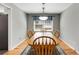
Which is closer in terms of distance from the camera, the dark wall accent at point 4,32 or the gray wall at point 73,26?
the gray wall at point 73,26

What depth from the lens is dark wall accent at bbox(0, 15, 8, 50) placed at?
16.8ft

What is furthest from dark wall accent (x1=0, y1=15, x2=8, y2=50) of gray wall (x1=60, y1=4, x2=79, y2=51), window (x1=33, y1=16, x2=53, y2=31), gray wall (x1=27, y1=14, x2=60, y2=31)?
gray wall (x1=27, y1=14, x2=60, y2=31)

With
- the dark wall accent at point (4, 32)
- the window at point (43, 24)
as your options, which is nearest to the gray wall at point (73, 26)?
the dark wall accent at point (4, 32)

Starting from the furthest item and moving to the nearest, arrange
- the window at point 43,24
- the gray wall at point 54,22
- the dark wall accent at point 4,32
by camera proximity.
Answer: the gray wall at point 54,22, the window at point 43,24, the dark wall accent at point 4,32

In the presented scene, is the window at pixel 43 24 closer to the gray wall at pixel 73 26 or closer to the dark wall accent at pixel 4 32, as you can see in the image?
the gray wall at pixel 73 26

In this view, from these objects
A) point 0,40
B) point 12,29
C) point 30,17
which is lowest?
point 0,40

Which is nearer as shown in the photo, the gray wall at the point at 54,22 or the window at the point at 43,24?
the window at the point at 43,24

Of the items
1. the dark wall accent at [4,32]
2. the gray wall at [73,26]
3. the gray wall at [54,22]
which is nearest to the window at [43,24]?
the gray wall at [54,22]

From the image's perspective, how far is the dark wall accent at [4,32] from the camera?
5105mm

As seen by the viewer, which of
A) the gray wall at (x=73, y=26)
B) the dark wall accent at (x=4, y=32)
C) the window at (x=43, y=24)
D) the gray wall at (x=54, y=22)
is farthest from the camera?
the gray wall at (x=54, y=22)
